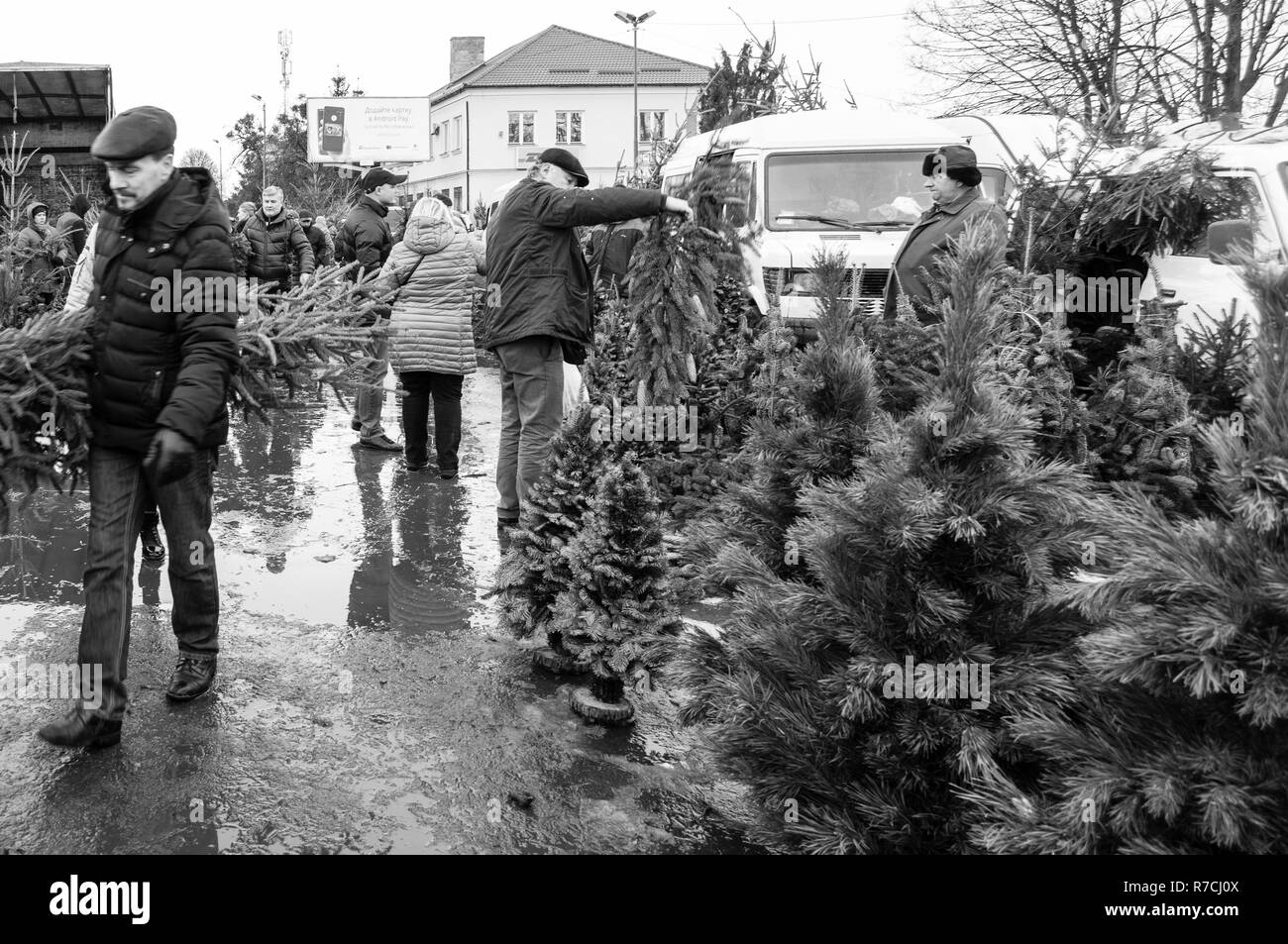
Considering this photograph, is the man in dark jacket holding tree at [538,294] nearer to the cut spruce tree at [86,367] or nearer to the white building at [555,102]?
the cut spruce tree at [86,367]

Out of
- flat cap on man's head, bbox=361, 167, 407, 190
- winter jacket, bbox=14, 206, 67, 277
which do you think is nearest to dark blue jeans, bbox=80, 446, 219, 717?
winter jacket, bbox=14, 206, 67, 277

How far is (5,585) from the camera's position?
5.53 m

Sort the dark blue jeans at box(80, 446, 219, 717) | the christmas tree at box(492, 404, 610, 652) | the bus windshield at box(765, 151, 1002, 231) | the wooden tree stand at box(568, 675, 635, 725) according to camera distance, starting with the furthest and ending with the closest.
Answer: the bus windshield at box(765, 151, 1002, 231) → the christmas tree at box(492, 404, 610, 652) → the wooden tree stand at box(568, 675, 635, 725) → the dark blue jeans at box(80, 446, 219, 717)

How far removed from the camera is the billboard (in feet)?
144

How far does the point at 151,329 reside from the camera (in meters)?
3.78

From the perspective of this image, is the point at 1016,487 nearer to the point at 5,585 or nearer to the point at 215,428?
the point at 215,428

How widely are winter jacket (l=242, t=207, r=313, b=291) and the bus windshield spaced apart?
4662mm

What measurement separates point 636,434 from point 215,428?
6.33 feet

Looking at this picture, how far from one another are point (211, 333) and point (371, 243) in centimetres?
603

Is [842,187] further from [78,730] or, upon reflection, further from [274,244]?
[78,730]

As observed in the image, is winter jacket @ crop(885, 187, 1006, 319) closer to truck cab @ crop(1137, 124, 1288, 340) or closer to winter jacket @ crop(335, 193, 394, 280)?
truck cab @ crop(1137, 124, 1288, 340)

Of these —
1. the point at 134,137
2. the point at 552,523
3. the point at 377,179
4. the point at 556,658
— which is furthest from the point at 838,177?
the point at 134,137

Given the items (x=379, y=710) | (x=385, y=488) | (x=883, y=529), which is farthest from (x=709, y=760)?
(x=385, y=488)

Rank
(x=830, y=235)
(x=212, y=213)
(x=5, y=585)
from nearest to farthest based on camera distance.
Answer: (x=212, y=213)
(x=5, y=585)
(x=830, y=235)
